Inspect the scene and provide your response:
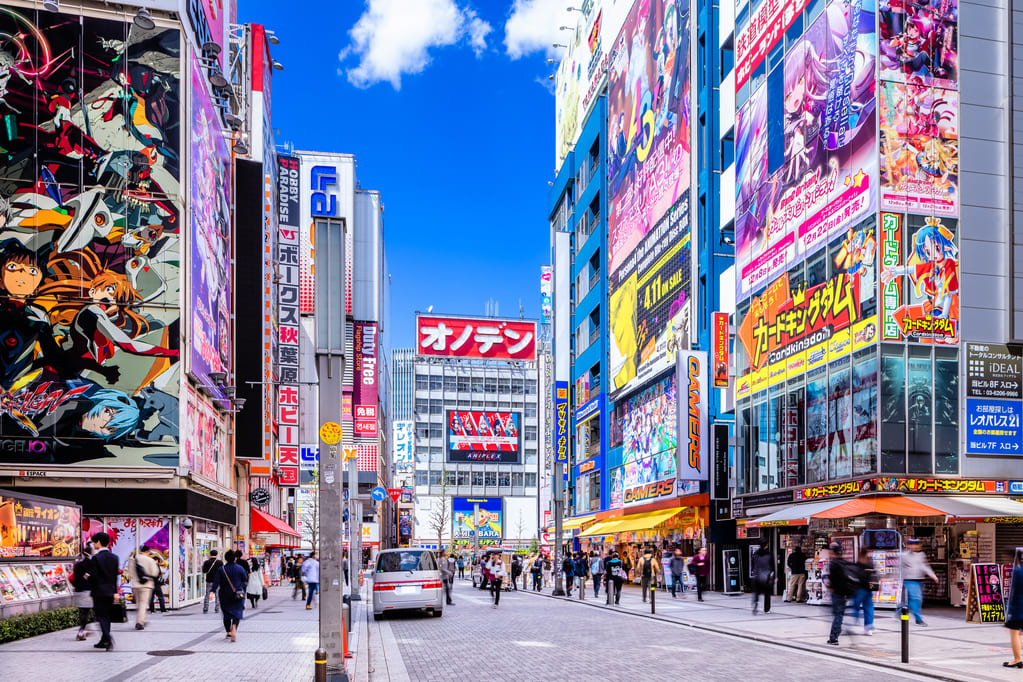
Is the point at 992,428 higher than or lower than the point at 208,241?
lower

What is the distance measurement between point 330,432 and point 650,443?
36.8 m

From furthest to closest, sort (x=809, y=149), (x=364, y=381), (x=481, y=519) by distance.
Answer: (x=481, y=519) → (x=364, y=381) → (x=809, y=149)

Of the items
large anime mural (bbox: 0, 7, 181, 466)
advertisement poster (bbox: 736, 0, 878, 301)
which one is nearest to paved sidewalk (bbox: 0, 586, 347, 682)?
large anime mural (bbox: 0, 7, 181, 466)

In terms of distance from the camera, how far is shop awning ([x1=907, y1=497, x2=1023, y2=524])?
80.5ft

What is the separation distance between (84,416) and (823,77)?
898 inches

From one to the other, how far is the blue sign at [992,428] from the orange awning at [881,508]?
280cm

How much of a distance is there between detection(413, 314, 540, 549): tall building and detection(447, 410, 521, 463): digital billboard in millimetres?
114

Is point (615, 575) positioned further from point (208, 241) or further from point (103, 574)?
point (103, 574)

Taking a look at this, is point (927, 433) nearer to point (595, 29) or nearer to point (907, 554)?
point (907, 554)

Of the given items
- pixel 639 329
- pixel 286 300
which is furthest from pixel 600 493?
pixel 286 300

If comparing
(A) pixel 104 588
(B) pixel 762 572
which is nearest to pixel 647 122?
A: (B) pixel 762 572

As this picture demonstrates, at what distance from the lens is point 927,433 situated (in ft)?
88.8

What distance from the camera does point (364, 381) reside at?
10094 centimetres

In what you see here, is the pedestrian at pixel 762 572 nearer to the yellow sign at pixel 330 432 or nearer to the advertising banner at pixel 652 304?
the yellow sign at pixel 330 432
